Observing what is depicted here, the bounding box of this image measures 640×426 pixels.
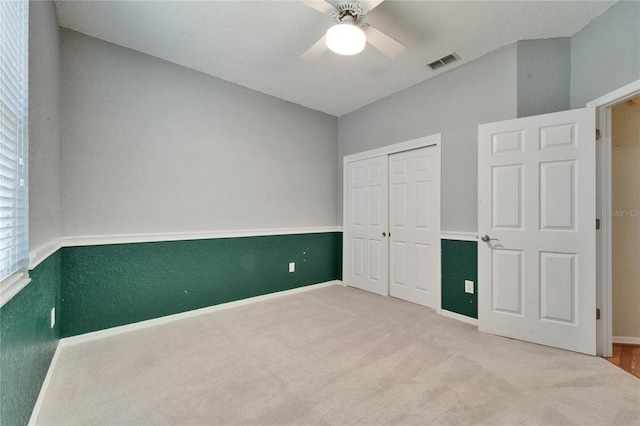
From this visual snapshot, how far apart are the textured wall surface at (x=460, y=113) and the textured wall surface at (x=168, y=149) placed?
1544 millimetres

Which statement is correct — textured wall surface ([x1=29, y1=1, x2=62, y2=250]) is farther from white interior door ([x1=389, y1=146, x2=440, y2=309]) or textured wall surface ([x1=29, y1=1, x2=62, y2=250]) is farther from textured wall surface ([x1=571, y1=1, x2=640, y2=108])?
textured wall surface ([x1=571, y1=1, x2=640, y2=108])

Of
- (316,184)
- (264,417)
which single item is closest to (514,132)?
(316,184)

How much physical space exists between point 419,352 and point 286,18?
117 inches

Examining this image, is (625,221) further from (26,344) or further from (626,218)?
(26,344)

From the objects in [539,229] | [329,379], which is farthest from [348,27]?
[329,379]

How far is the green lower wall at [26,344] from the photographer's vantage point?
1069 mm

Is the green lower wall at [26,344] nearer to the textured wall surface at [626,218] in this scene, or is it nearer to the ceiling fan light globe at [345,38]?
the ceiling fan light globe at [345,38]

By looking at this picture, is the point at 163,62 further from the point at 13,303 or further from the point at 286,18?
the point at 13,303

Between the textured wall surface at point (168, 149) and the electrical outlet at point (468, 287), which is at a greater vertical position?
the textured wall surface at point (168, 149)

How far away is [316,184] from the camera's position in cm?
417

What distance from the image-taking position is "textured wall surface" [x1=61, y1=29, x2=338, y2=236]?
239 centimetres

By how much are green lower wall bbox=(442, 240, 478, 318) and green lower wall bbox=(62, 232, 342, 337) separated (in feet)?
6.25

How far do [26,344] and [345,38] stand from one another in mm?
2603

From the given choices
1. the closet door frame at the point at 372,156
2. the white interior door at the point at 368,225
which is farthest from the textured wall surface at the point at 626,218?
the white interior door at the point at 368,225
